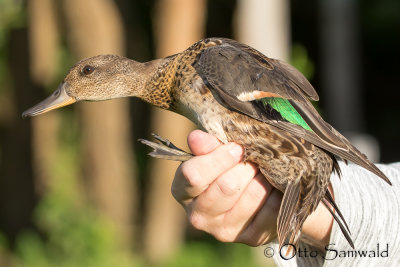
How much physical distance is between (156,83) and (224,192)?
3.34 ft

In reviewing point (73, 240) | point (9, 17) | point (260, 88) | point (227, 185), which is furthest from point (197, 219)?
point (9, 17)

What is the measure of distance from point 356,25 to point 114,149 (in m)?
8.21

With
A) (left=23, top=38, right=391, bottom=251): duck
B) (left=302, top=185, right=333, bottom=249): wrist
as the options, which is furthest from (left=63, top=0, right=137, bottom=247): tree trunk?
(left=302, top=185, right=333, bottom=249): wrist

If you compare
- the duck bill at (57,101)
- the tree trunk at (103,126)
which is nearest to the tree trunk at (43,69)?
Result: the tree trunk at (103,126)

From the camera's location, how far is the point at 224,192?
3.02 metres

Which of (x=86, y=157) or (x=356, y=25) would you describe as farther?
(x=356, y=25)

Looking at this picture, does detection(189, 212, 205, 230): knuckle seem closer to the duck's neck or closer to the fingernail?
the fingernail

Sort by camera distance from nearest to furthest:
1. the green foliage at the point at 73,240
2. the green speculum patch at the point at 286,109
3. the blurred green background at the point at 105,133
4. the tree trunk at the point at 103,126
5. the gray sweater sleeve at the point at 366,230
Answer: the gray sweater sleeve at the point at 366,230, the green speculum patch at the point at 286,109, the green foliage at the point at 73,240, the blurred green background at the point at 105,133, the tree trunk at the point at 103,126

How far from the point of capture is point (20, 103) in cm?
1024

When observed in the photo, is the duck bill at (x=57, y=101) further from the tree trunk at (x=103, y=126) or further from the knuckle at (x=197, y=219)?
the tree trunk at (x=103, y=126)

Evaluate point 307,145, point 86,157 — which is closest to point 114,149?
point 86,157

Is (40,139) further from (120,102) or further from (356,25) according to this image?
Result: (356,25)

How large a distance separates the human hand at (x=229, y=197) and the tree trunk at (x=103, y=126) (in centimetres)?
523

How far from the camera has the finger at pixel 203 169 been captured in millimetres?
2994
